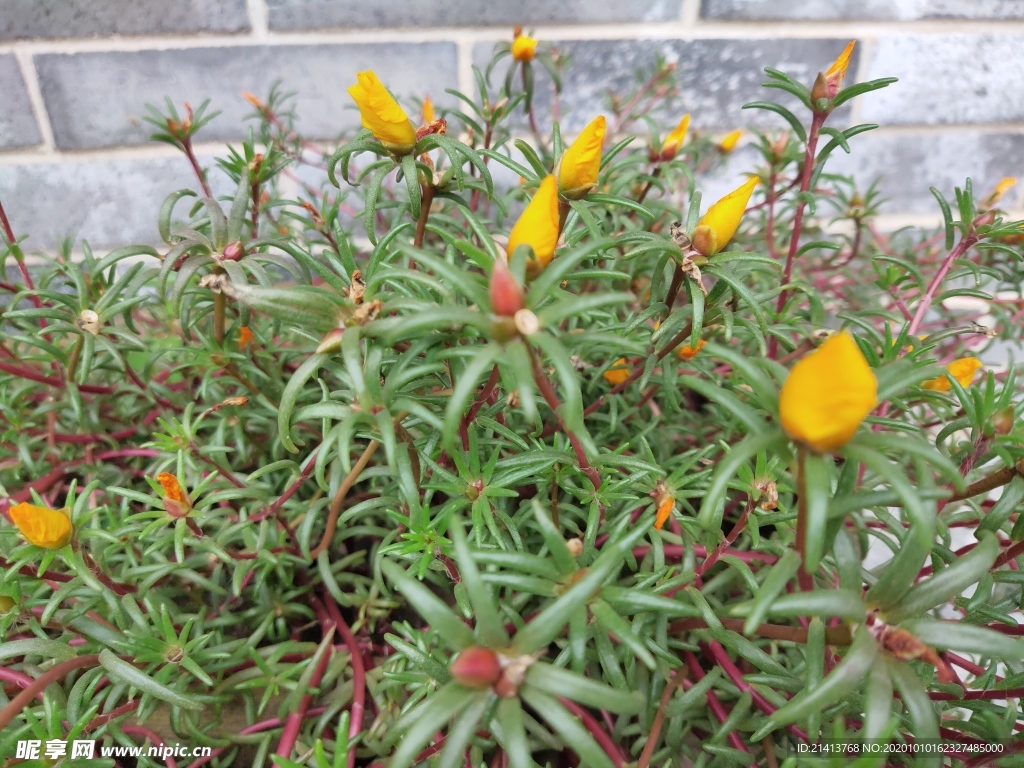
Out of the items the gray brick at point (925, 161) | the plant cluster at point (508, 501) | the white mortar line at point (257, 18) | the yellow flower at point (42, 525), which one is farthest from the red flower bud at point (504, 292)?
the gray brick at point (925, 161)

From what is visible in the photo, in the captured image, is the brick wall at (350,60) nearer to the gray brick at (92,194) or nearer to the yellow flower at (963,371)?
the gray brick at (92,194)

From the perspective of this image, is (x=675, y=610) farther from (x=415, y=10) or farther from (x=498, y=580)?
(x=415, y=10)

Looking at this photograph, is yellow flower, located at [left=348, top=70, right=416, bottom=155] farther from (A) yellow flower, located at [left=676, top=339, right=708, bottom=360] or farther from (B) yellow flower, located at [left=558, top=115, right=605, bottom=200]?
(A) yellow flower, located at [left=676, top=339, right=708, bottom=360]

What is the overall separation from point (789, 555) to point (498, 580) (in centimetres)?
20

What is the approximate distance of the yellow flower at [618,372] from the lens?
0.75 m

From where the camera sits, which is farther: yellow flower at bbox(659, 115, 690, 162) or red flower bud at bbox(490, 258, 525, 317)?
yellow flower at bbox(659, 115, 690, 162)

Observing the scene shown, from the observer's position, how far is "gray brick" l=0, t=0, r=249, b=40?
126 centimetres

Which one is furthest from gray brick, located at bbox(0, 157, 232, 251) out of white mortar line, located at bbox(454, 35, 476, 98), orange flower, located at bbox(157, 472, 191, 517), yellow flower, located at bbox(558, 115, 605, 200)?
yellow flower, located at bbox(558, 115, 605, 200)

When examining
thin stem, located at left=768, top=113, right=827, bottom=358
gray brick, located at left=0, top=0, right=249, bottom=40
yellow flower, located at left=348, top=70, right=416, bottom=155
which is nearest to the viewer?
yellow flower, located at left=348, top=70, right=416, bottom=155

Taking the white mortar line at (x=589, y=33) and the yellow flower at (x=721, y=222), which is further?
the white mortar line at (x=589, y=33)

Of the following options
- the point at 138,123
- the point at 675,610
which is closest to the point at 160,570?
the point at 675,610

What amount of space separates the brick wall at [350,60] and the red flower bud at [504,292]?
104 centimetres

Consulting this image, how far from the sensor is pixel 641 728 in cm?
61

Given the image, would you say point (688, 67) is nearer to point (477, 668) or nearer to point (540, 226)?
point (540, 226)
